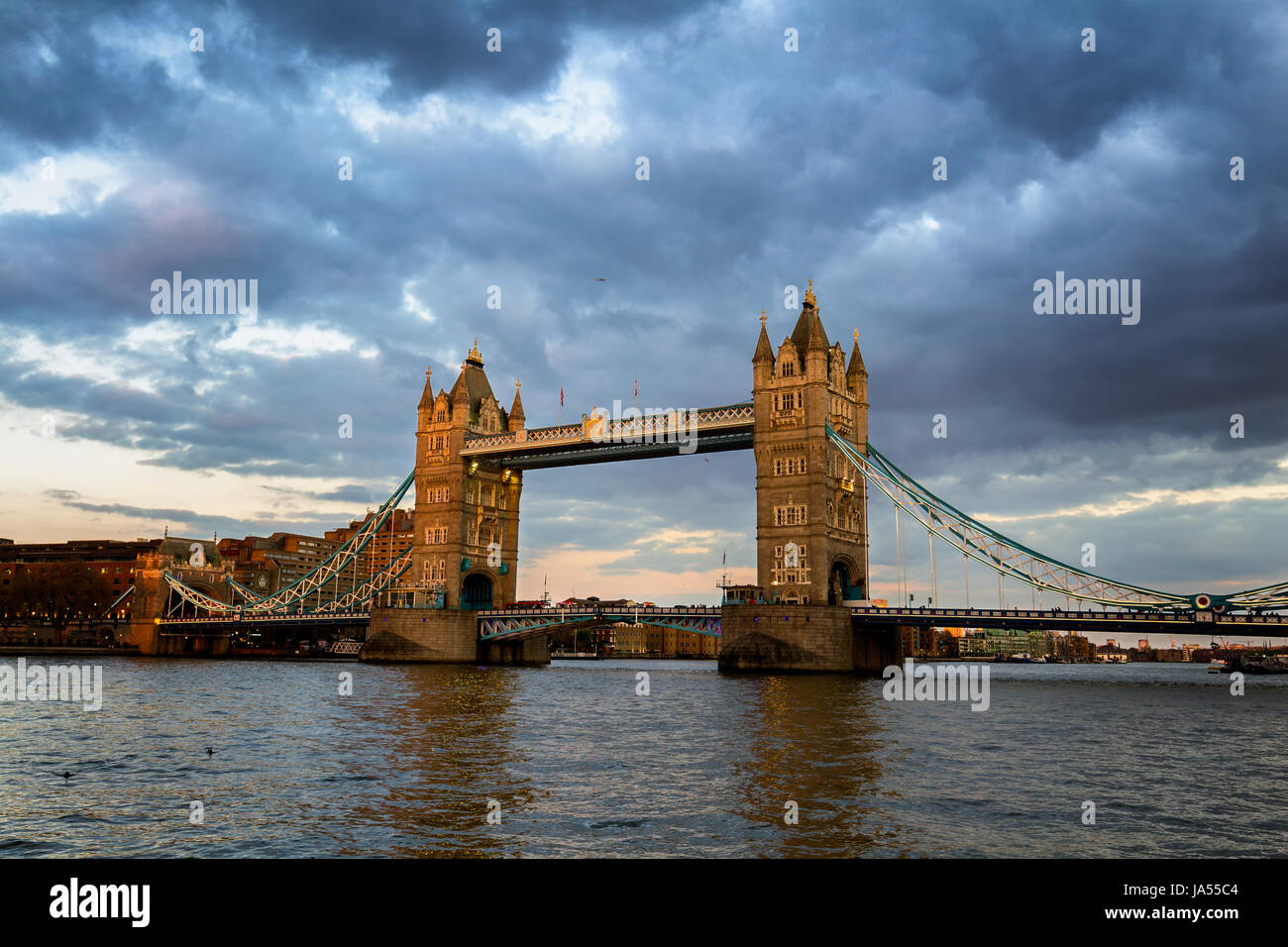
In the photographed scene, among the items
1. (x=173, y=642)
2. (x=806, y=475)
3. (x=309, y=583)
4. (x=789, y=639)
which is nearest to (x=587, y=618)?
(x=789, y=639)

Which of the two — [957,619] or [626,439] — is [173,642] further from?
[957,619]

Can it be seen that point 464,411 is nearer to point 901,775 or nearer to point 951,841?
point 901,775

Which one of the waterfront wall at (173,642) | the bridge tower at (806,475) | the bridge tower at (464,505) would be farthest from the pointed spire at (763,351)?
the waterfront wall at (173,642)

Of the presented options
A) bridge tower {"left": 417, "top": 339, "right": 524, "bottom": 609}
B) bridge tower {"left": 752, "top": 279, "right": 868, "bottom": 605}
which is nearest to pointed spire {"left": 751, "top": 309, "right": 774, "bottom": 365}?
bridge tower {"left": 752, "top": 279, "right": 868, "bottom": 605}
